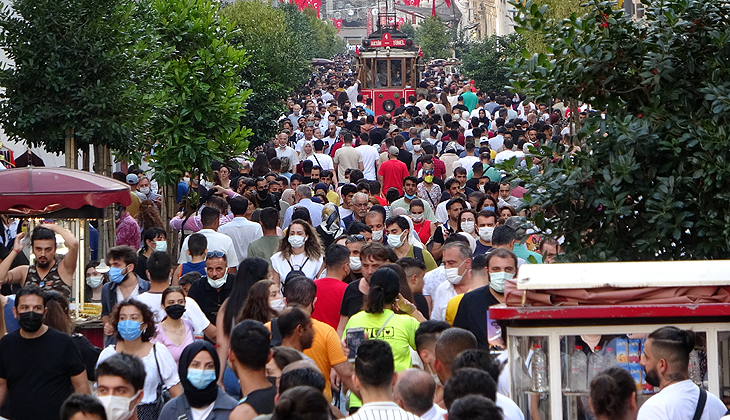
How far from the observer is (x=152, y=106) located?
43.1ft

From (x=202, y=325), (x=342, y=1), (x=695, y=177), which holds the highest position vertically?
(x=342, y=1)

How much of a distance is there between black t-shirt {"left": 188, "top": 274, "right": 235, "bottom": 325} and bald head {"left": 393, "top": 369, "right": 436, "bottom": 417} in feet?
12.2

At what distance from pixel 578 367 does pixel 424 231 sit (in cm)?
636

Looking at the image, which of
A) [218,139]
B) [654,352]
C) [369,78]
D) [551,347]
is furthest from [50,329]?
[369,78]

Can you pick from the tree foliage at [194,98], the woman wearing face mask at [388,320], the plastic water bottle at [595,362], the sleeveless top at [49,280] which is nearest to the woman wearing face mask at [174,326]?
the woman wearing face mask at [388,320]

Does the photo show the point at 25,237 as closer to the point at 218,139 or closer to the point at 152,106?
the point at 152,106

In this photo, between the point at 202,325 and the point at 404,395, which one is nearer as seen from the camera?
the point at 404,395

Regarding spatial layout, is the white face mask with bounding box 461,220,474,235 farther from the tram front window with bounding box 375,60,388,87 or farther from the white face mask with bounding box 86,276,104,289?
the tram front window with bounding box 375,60,388,87

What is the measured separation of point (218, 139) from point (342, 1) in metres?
147

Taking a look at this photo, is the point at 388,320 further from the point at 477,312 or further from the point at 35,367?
the point at 35,367

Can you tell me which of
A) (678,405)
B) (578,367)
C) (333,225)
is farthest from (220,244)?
(678,405)

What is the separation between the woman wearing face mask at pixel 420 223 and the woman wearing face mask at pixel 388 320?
480 centimetres

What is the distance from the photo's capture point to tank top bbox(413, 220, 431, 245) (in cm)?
1186

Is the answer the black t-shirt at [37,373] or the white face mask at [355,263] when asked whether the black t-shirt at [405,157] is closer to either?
the white face mask at [355,263]
